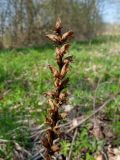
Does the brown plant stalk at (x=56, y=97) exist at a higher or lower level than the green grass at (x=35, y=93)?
higher

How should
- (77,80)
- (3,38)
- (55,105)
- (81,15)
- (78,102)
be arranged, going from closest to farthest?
(55,105)
(78,102)
(77,80)
(3,38)
(81,15)

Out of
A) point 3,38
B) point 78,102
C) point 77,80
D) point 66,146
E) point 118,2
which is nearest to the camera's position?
point 66,146

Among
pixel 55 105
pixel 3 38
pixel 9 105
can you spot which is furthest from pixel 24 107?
pixel 3 38

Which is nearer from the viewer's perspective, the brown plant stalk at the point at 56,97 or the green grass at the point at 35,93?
the brown plant stalk at the point at 56,97

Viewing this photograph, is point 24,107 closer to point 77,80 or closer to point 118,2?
point 77,80

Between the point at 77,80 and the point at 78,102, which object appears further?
the point at 77,80

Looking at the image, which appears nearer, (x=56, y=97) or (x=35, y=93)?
(x=56, y=97)

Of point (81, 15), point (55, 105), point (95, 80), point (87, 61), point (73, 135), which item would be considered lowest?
point (81, 15)

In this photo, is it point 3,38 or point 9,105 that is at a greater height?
point 9,105

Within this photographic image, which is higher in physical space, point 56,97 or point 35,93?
point 56,97

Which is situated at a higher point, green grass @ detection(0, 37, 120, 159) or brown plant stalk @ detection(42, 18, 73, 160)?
brown plant stalk @ detection(42, 18, 73, 160)

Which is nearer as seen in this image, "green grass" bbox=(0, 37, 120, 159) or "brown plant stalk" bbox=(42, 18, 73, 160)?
"brown plant stalk" bbox=(42, 18, 73, 160)
